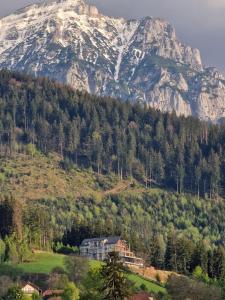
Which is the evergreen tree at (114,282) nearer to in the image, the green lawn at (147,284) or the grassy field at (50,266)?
the grassy field at (50,266)

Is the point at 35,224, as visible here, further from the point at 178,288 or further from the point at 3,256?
the point at 178,288

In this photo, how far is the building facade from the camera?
192125 mm

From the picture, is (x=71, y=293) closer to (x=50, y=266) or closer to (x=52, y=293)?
(x=52, y=293)

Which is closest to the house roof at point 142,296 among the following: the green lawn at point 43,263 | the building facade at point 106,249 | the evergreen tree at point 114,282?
the green lawn at point 43,263

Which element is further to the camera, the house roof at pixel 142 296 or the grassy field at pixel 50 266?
the grassy field at pixel 50 266

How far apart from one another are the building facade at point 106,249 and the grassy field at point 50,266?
1199 centimetres

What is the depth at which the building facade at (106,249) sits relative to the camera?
192125mm

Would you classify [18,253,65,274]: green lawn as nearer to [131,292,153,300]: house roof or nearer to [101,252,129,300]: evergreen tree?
[131,292,153,300]: house roof

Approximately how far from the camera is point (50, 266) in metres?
169

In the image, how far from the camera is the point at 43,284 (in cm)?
15888

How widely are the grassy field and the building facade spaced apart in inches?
472

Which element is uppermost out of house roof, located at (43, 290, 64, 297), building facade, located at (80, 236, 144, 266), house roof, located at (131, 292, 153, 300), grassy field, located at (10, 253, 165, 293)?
building facade, located at (80, 236, 144, 266)

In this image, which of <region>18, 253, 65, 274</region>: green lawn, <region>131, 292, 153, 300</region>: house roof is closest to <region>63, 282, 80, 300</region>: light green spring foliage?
<region>131, 292, 153, 300</region>: house roof

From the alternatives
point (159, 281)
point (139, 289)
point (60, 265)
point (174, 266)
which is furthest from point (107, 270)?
point (174, 266)
